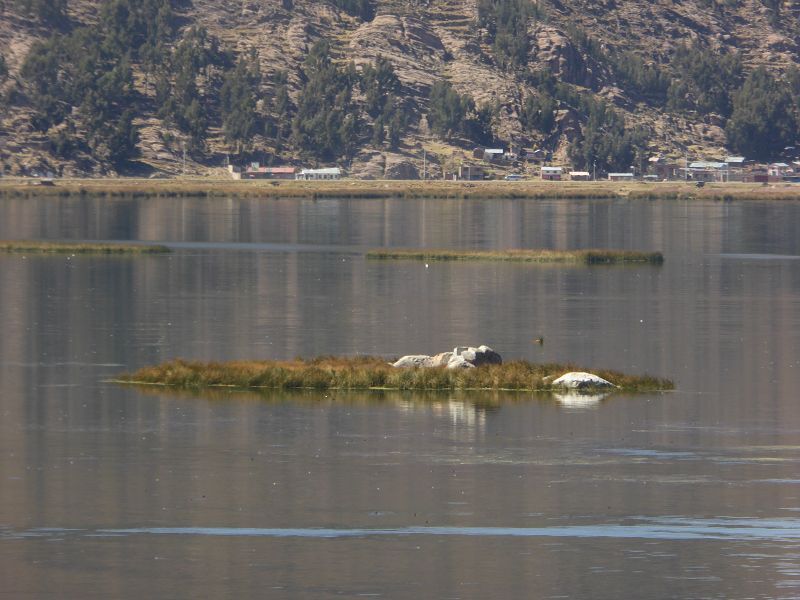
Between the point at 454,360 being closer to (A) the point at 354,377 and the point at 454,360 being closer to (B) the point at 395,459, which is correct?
(A) the point at 354,377

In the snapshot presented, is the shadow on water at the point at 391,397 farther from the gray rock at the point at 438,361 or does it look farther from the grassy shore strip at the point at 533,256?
the grassy shore strip at the point at 533,256

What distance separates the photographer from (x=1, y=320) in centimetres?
8175

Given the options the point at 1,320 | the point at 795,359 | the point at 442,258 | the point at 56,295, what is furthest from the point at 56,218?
the point at 795,359

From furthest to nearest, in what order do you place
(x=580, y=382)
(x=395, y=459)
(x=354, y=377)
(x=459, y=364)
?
A: (x=459, y=364), (x=354, y=377), (x=580, y=382), (x=395, y=459)

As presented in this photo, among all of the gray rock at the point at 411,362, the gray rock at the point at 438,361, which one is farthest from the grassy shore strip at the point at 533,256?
the gray rock at the point at 411,362

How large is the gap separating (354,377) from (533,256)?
71.7 m

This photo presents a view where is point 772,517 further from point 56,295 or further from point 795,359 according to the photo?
point 56,295

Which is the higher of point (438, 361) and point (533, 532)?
point (438, 361)

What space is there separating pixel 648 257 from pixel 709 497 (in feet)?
299

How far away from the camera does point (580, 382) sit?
58.7m

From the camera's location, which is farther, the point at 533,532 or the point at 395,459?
the point at 395,459

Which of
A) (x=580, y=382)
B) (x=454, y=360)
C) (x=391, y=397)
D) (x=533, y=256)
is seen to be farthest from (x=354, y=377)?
(x=533, y=256)

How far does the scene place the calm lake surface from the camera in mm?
33750

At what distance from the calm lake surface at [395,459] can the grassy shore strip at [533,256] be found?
30571mm
